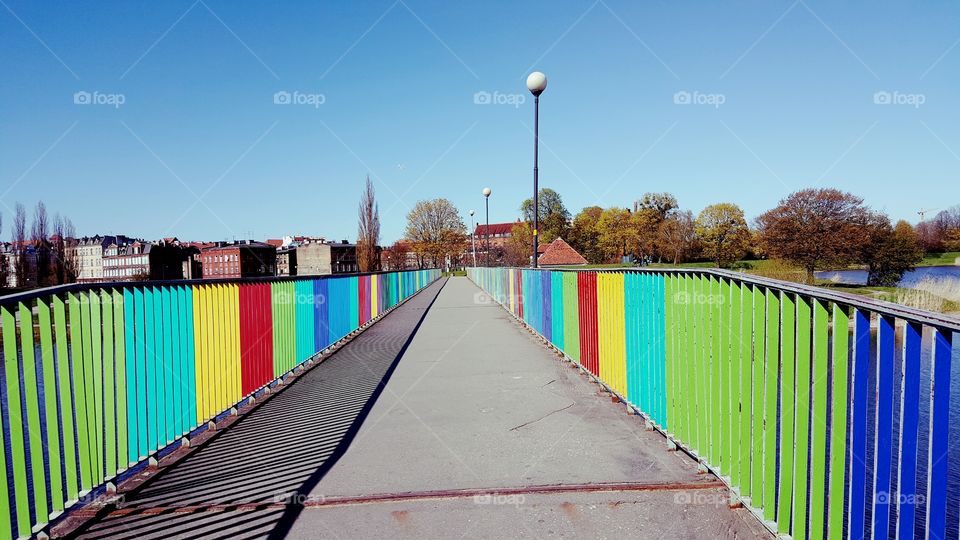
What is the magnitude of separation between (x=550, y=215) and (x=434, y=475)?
337 ft

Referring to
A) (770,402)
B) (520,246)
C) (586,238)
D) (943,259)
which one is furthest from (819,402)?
(586,238)

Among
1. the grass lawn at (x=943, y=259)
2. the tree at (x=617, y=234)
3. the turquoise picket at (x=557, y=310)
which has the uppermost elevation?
the tree at (x=617, y=234)

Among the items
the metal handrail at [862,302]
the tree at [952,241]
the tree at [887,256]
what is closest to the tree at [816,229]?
the tree at [887,256]

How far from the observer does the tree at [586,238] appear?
3947 inches

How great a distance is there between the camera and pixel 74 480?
11.0 feet

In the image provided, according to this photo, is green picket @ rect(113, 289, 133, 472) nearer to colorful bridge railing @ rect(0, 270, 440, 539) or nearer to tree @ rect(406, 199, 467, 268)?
colorful bridge railing @ rect(0, 270, 440, 539)

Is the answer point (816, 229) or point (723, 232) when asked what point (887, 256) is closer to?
point (816, 229)

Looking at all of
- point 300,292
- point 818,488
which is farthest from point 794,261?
point 818,488

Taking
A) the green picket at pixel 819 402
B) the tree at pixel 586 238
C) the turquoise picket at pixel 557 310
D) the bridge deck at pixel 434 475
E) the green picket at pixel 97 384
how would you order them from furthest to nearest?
the tree at pixel 586 238 → the turquoise picket at pixel 557 310 → the green picket at pixel 97 384 → the bridge deck at pixel 434 475 → the green picket at pixel 819 402

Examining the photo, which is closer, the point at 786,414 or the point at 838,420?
the point at 838,420

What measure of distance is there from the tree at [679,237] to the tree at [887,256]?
37.6 metres

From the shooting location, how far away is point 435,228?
85.4 m

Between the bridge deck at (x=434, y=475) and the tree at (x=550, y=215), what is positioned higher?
the tree at (x=550, y=215)

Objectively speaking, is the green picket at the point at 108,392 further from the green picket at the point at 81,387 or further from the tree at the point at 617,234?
the tree at the point at 617,234
